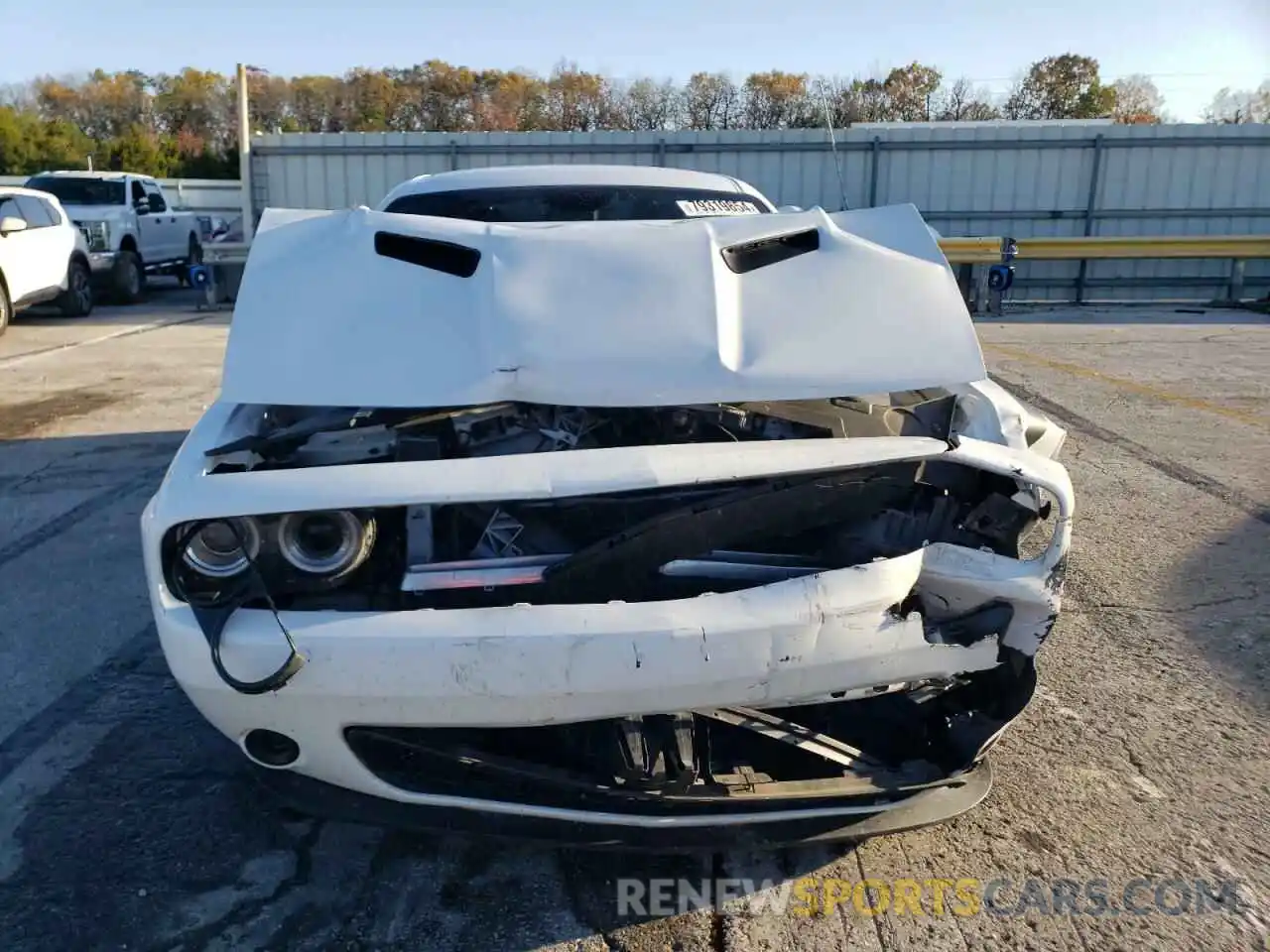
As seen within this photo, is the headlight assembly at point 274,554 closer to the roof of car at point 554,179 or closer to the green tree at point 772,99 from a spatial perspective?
the roof of car at point 554,179

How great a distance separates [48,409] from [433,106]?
43.1 m

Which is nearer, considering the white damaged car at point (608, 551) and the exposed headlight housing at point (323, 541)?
the white damaged car at point (608, 551)

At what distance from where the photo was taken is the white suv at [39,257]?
1173 centimetres

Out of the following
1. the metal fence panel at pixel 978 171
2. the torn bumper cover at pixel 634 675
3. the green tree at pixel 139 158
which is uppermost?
the green tree at pixel 139 158

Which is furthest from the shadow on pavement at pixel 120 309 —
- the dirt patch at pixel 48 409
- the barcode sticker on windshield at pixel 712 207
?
the barcode sticker on windshield at pixel 712 207

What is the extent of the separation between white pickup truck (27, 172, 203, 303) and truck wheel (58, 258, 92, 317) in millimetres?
557

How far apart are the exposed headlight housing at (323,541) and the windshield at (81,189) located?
631 inches

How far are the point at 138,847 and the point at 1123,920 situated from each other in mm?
2264

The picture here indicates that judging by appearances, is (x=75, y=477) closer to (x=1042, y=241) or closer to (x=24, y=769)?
(x=24, y=769)

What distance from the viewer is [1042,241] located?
15.5 metres

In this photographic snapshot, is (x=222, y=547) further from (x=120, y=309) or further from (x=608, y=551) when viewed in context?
(x=120, y=309)

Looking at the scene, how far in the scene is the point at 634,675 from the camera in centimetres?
193

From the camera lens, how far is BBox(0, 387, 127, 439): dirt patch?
6.94 m

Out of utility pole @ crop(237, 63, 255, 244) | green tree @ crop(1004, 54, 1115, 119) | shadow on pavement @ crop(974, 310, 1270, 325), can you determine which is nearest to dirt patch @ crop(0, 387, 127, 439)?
utility pole @ crop(237, 63, 255, 244)
